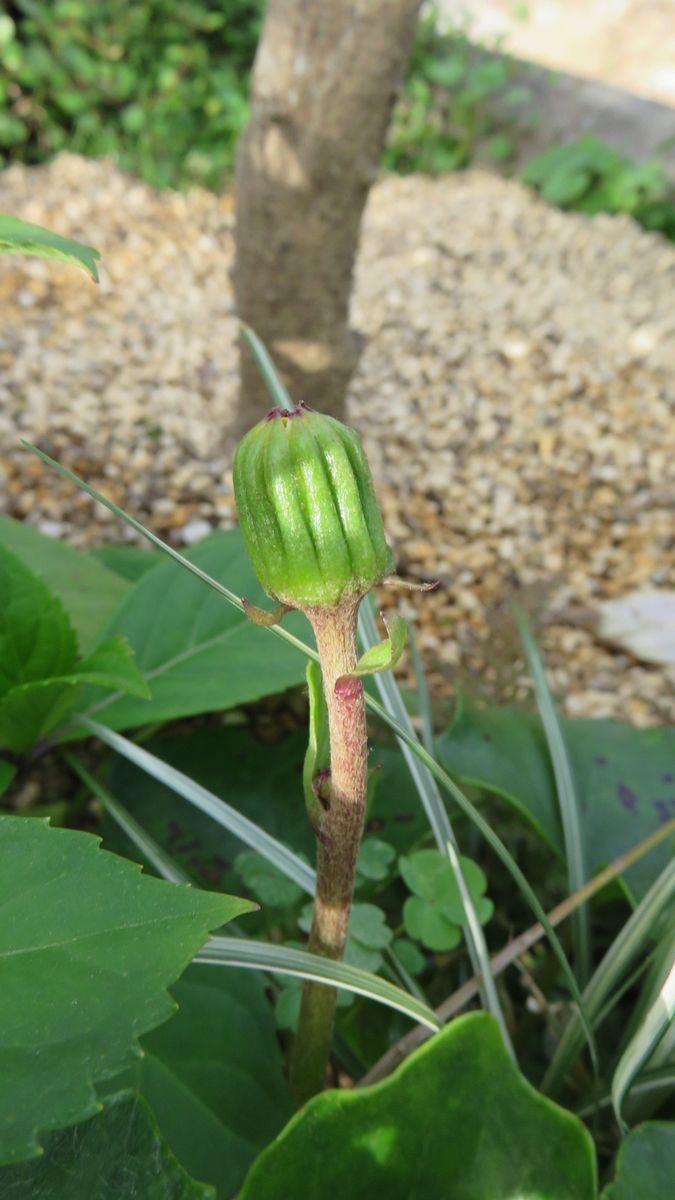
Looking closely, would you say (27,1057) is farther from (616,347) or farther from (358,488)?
(616,347)

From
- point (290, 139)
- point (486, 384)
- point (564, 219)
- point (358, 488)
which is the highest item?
point (564, 219)

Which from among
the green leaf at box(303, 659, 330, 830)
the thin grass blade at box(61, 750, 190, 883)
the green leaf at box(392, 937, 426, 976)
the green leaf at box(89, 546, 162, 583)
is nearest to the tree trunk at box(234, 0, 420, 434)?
the green leaf at box(89, 546, 162, 583)

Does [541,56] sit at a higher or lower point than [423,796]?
higher

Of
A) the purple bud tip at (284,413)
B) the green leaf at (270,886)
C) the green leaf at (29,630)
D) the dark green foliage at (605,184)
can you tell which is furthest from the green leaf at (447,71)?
the purple bud tip at (284,413)

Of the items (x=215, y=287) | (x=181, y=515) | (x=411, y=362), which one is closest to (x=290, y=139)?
(x=181, y=515)

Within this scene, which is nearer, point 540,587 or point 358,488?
point 358,488

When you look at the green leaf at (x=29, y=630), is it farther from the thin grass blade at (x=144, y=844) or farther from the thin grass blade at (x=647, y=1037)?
the thin grass blade at (x=647, y=1037)
